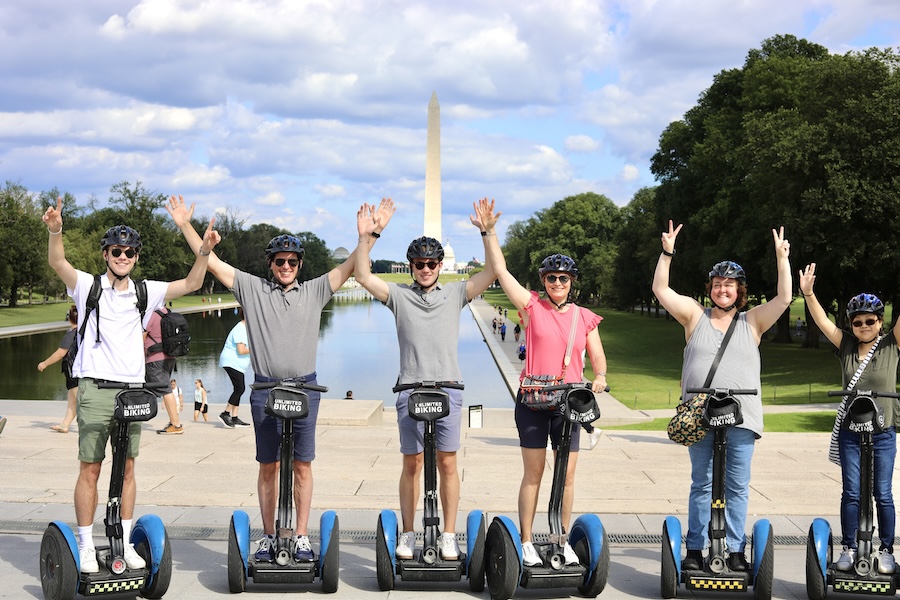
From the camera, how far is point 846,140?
32.5 meters

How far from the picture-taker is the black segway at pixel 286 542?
246 inches

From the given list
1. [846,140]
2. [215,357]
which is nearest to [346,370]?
[215,357]

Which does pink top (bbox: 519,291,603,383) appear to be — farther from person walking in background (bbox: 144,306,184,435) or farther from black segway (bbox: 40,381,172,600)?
person walking in background (bbox: 144,306,184,435)

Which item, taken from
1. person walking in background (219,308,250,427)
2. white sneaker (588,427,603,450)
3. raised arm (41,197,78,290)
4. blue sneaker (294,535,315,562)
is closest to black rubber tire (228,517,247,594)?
blue sneaker (294,535,315,562)

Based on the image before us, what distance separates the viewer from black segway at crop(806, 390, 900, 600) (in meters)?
6.27

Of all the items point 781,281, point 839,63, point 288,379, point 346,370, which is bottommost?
point 346,370

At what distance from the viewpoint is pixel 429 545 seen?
6477 millimetres

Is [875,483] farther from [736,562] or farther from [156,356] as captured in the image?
[156,356]

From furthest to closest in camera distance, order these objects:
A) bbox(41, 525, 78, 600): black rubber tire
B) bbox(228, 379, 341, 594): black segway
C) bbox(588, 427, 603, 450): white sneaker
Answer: bbox(588, 427, 603, 450): white sneaker, bbox(228, 379, 341, 594): black segway, bbox(41, 525, 78, 600): black rubber tire

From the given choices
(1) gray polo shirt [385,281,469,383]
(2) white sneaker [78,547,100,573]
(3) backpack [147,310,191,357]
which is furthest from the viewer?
(3) backpack [147,310,191,357]

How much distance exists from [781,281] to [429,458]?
98.7 inches

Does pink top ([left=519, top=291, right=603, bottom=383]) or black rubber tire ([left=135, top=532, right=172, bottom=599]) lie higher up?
pink top ([left=519, top=291, right=603, bottom=383])

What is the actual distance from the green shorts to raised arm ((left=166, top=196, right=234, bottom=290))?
1021mm

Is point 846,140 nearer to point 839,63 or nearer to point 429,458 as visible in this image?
point 839,63
